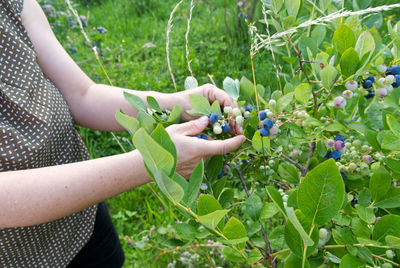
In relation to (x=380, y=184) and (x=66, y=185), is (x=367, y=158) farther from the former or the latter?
(x=66, y=185)

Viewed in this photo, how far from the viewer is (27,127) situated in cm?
87

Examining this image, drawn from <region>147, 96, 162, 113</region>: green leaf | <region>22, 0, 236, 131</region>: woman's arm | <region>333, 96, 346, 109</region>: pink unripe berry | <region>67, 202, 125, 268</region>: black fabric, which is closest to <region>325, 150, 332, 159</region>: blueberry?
<region>333, 96, 346, 109</region>: pink unripe berry

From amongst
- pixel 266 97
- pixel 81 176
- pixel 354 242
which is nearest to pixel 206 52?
pixel 266 97

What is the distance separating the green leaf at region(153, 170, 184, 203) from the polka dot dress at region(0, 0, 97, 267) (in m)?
0.57

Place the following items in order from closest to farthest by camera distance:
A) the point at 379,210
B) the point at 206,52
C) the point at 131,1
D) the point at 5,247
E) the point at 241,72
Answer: the point at 379,210 → the point at 5,247 → the point at 241,72 → the point at 206,52 → the point at 131,1

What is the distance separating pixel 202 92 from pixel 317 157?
28cm

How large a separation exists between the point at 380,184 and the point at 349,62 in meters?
0.19

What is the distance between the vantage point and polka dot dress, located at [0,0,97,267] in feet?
2.77

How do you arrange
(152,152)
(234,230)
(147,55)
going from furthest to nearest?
(147,55)
(234,230)
(152,152)

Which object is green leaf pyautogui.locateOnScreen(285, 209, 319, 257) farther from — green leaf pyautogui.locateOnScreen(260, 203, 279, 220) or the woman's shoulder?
the woman's shoulder

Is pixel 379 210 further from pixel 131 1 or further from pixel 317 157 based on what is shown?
pixel 131 1

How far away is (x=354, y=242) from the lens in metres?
0.55

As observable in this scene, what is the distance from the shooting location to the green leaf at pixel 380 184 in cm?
56

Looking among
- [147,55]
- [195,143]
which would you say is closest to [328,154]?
[195,143]
